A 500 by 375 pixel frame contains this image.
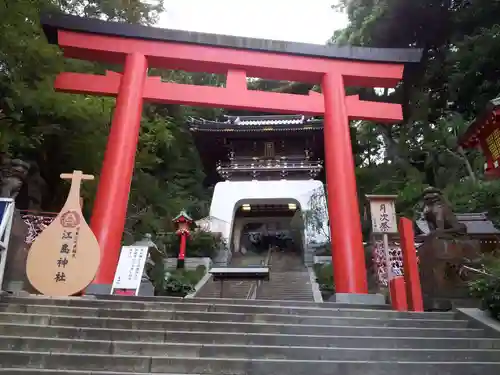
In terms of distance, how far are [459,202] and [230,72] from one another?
9.20m

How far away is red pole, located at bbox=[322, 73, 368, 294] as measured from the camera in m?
6.90

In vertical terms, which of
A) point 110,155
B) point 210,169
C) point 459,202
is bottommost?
point 110,155

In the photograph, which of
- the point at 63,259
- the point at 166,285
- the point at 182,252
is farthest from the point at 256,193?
the point at 63,259

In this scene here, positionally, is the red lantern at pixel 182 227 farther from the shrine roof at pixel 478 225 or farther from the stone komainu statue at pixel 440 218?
the stone komainu statue at pixel 440 218

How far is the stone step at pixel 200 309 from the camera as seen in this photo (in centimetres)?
471

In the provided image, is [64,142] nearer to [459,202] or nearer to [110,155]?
[110,155]

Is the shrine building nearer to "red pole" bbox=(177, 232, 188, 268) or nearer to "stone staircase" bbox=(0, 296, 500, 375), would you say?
"red pole" bbox=(177, 232, 188, 268)

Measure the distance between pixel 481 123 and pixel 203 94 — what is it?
5.97 m

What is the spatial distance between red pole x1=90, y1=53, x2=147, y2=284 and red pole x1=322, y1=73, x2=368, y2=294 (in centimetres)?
364

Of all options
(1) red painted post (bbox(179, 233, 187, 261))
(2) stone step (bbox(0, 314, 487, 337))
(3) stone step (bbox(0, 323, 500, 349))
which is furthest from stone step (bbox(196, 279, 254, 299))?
(3) stone step (bbox(0, 323, 500, 349))

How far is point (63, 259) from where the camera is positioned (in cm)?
545

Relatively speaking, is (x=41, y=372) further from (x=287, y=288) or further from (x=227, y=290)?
(x=287, y=288)

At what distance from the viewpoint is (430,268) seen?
628cm

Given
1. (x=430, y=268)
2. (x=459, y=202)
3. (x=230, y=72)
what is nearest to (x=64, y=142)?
(x=230, y=72)
